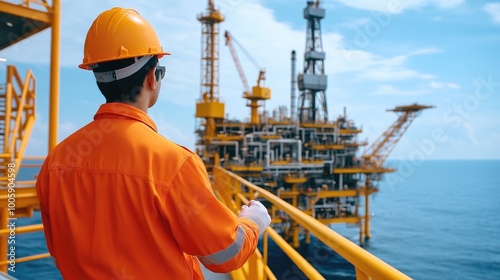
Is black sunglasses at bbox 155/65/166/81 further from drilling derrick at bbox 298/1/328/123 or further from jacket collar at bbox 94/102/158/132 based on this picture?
drilling derrick at bbox 298/1/328/123

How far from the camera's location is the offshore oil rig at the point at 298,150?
23.9 metres

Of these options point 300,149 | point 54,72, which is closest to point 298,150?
point 300,149

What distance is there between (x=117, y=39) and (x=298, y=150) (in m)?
23.9

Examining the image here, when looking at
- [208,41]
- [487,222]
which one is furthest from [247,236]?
[487,222]

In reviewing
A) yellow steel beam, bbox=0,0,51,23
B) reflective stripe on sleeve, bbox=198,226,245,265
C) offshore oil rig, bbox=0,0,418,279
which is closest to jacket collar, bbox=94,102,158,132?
reflective stripe on sleeve, bbox=198,226,245,265

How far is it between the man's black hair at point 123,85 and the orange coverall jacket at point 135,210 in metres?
0.05

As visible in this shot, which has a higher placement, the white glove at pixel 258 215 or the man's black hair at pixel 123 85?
the man's black hair at pixel 123 85

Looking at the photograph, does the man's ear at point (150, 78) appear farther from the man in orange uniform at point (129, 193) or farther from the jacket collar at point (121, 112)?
the jacket collar at point (121, 112)

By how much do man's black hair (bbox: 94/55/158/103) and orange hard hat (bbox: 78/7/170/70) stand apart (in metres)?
0.03

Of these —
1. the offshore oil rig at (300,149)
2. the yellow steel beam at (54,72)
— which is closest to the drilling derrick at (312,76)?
the offshore oil rig at (300,149)

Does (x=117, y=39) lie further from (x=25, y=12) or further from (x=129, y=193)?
(x=25, y=12)

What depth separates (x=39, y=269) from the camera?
570 inches

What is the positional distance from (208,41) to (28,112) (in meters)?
22.5

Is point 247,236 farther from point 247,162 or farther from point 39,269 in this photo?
point 247,162
